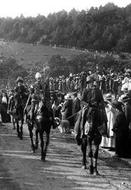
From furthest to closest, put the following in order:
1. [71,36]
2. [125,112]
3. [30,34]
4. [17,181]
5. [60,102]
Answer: [30,34]
[71,36]
[60,102]
[125,112]
[17,181]

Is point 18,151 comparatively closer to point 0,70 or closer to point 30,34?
point 0,70

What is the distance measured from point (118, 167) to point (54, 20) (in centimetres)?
13999

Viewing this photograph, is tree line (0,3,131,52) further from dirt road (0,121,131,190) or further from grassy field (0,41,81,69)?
dirt road (0,121,131,190)

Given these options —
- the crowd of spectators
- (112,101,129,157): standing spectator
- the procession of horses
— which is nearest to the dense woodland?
the crowd of spectators

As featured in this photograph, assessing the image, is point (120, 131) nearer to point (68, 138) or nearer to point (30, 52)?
point (68, 138)

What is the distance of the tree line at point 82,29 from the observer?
107125mm

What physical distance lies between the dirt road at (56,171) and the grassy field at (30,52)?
3023 inches

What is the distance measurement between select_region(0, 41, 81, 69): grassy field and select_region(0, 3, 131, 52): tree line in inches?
334

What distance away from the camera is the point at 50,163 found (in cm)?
1324

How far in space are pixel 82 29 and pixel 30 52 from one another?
60.1 ft

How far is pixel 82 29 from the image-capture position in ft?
399

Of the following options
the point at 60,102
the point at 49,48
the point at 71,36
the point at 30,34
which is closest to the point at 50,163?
the point at 60,102

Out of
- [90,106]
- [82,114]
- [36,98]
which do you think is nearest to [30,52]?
[36,98]

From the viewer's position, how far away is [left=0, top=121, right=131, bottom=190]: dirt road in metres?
10.4
